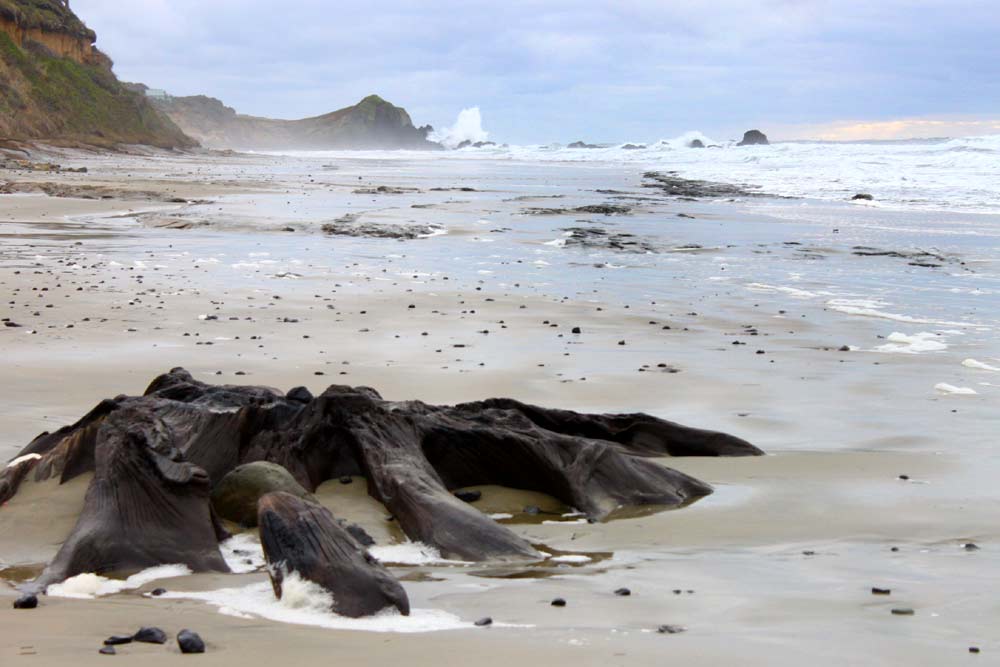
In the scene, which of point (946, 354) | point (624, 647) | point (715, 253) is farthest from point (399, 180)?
point (624, 647)

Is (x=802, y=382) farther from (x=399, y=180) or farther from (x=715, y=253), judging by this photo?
(x=399, y=180)

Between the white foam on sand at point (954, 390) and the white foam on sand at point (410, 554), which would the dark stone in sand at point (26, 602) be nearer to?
the white foam on sand at point (410, 554)

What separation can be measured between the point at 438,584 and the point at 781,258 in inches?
562

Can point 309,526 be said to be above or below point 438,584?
above

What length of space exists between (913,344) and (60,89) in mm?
64384

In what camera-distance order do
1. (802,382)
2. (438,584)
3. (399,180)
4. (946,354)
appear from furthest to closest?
Answer: (399,180) → (946,354) → (802,382) → (438,584)

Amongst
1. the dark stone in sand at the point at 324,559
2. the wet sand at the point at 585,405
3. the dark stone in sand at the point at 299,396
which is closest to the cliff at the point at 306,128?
the wet sand at the point at 585,405

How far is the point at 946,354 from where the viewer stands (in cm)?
972

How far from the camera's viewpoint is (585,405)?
7.61 meters

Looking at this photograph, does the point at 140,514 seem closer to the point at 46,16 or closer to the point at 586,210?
the point at 586,210

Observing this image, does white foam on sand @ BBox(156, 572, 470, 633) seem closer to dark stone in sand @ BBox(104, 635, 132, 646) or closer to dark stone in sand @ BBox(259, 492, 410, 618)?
dark stone in sand @ BBox(259, 492, 410, 618)

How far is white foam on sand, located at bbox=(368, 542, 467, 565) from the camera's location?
458 cm

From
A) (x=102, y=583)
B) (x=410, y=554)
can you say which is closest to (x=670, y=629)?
(x=410, y=554)

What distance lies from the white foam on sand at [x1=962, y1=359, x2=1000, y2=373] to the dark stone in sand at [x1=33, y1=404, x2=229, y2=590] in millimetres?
6575
